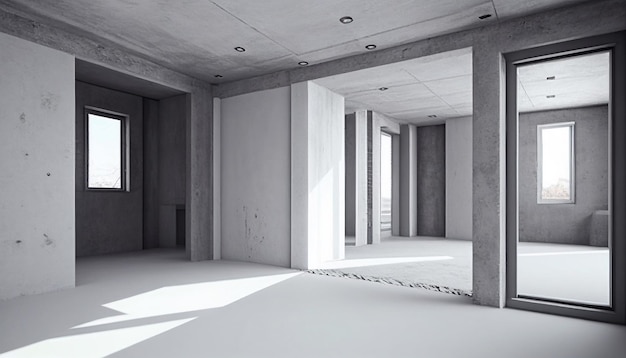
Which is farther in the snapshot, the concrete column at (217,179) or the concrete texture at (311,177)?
the concrete column at (217,179)

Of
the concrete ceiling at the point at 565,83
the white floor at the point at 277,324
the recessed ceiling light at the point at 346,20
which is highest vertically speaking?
the recessed ceiling light at the point at 346,20

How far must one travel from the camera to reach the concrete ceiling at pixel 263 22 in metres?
4.08

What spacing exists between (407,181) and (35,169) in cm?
873

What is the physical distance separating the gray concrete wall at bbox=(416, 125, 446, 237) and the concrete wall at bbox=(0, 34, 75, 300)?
880 centimetres

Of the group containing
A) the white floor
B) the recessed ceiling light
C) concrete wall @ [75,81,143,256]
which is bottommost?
the white floor

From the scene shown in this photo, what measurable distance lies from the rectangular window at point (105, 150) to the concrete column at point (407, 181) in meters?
7.07

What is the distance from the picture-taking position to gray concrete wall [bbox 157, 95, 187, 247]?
8.38 m

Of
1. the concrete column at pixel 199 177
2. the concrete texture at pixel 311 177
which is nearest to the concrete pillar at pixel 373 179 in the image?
the concrete texture at pixel 311 177

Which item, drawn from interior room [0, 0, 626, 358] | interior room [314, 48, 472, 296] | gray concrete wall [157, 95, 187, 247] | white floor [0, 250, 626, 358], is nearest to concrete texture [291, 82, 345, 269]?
interior room [0, 0, 626, 358]

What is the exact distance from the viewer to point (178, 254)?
7637mm

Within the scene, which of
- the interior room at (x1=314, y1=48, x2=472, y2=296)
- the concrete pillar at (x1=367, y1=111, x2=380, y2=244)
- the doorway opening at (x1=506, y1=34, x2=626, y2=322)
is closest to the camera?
the doorway opening at (x1=506, y1=34, x2=626, y2=322)

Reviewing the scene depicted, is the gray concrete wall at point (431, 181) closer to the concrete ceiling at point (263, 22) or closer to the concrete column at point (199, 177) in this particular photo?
the concrete ceiling at point (263, 22)

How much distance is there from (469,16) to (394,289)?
320 cm

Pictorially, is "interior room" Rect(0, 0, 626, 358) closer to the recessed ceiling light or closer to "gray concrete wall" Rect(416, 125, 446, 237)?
the recessed ceiling light
